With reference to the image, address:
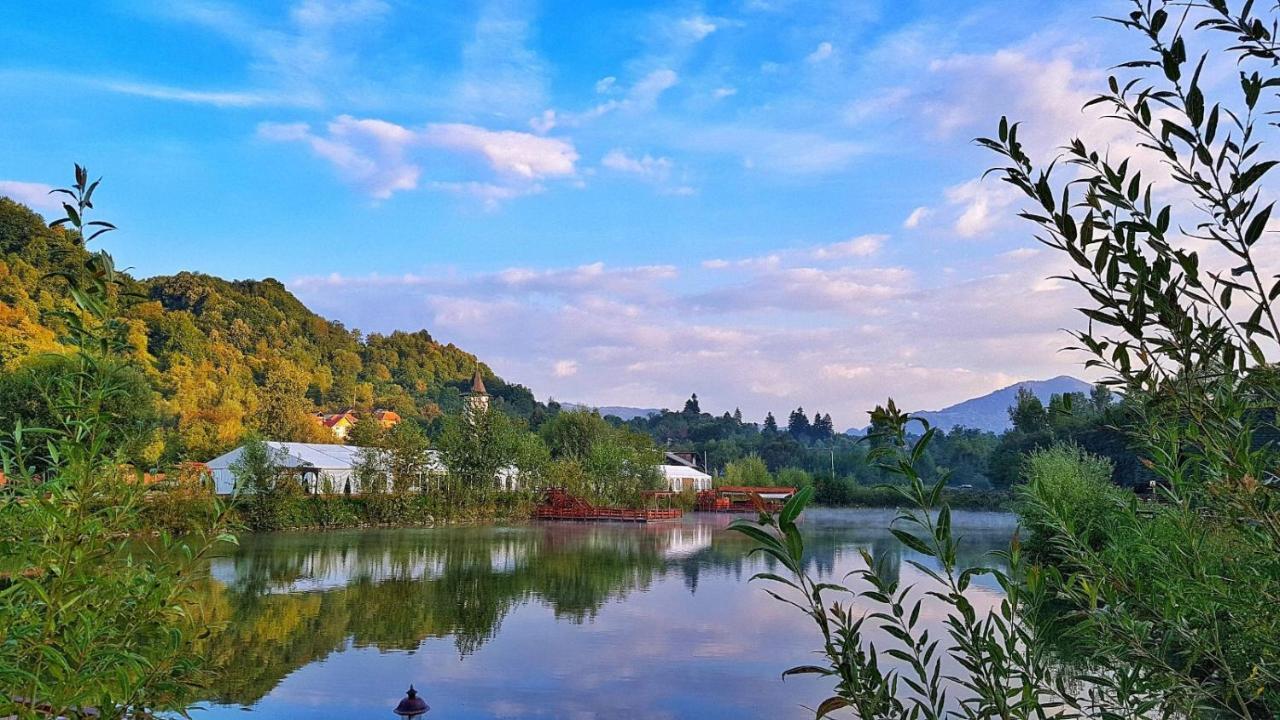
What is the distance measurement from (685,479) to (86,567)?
50.0 m

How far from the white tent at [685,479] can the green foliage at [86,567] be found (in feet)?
149

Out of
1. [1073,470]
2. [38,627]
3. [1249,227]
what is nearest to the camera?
[1249,227]

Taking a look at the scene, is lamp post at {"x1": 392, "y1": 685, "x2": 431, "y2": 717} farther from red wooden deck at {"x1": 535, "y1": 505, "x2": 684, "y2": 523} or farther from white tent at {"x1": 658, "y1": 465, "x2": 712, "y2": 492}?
white tent at {"x1": 658, "y1": 465, "x2": 712, "y2": 492}

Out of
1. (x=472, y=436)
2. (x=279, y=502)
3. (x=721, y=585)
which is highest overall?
(x=472, y=436)

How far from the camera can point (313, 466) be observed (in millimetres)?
30266

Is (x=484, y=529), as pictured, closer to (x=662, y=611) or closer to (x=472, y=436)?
(x=472, y=436)

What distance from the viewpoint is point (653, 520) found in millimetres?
37031

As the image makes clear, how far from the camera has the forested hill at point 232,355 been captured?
36.0 m

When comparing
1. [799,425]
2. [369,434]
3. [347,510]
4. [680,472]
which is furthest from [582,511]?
[799,425]

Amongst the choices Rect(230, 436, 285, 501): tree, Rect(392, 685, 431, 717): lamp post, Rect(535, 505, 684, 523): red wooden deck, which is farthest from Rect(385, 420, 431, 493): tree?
Rect(392, 685, 431, 717): lamp post

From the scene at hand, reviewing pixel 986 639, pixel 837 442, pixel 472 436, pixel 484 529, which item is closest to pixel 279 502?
pixel 484 529

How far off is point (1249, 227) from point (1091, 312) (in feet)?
0.82

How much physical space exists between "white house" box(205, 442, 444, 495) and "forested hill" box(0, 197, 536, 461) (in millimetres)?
1948

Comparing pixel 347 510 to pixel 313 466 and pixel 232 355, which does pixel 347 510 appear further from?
pixel 232 355
